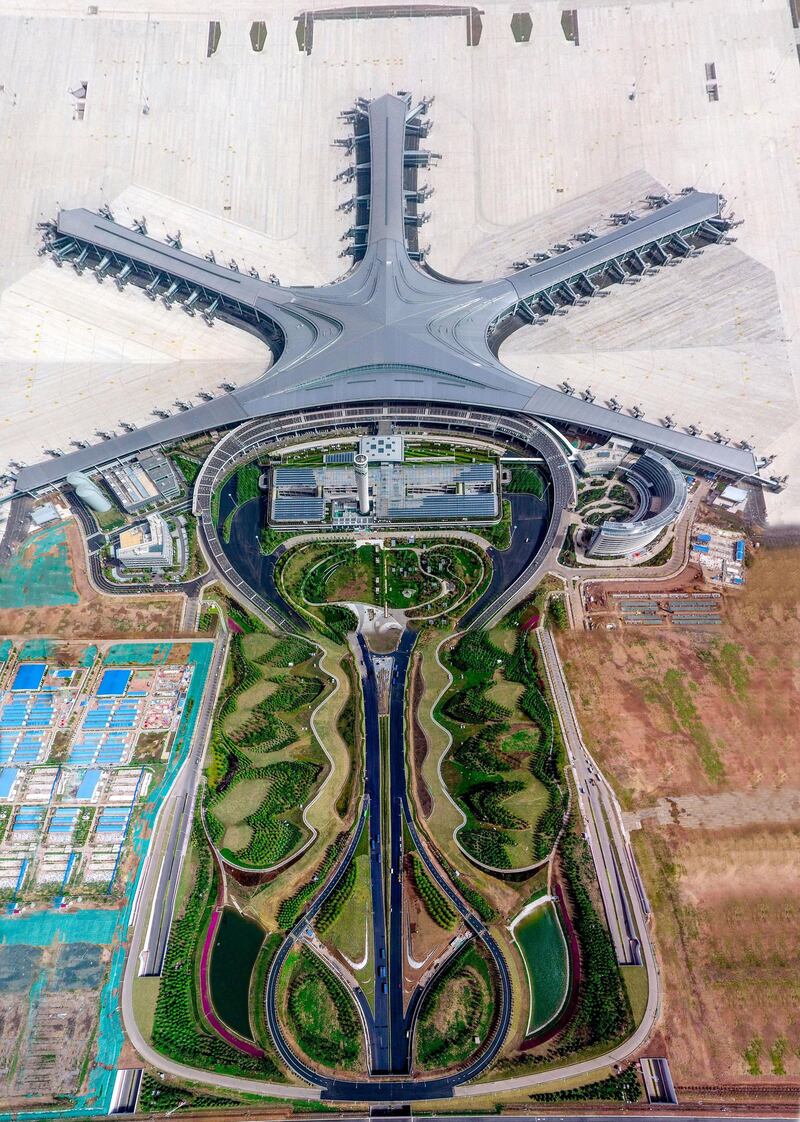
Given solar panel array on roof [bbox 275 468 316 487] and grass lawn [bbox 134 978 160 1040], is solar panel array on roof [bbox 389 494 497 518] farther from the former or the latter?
grass lawn [bbox 134 978 160 1040]

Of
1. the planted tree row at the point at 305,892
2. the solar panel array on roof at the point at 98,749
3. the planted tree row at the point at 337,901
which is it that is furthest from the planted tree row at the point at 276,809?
the solar panel array on roof at the point at 98,749

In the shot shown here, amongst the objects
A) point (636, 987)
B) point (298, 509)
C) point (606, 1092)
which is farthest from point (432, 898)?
point (298, 509)

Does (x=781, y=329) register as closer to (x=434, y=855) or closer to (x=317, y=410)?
(x=317, y=410)

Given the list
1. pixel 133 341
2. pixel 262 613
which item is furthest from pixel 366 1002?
pixel 133 341

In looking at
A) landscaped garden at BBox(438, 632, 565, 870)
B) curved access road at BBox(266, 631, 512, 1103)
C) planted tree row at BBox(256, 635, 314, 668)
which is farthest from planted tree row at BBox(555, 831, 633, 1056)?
planted tree row at BBox(256, 635, 314, 668)

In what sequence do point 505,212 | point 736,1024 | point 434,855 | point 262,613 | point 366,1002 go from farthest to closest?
point 505,212, point 262,613, point 434,855, point 366,1002, point 736,1024

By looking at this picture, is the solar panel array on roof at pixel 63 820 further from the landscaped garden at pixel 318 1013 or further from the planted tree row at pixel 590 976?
the planted tree row at pixel 590 976
